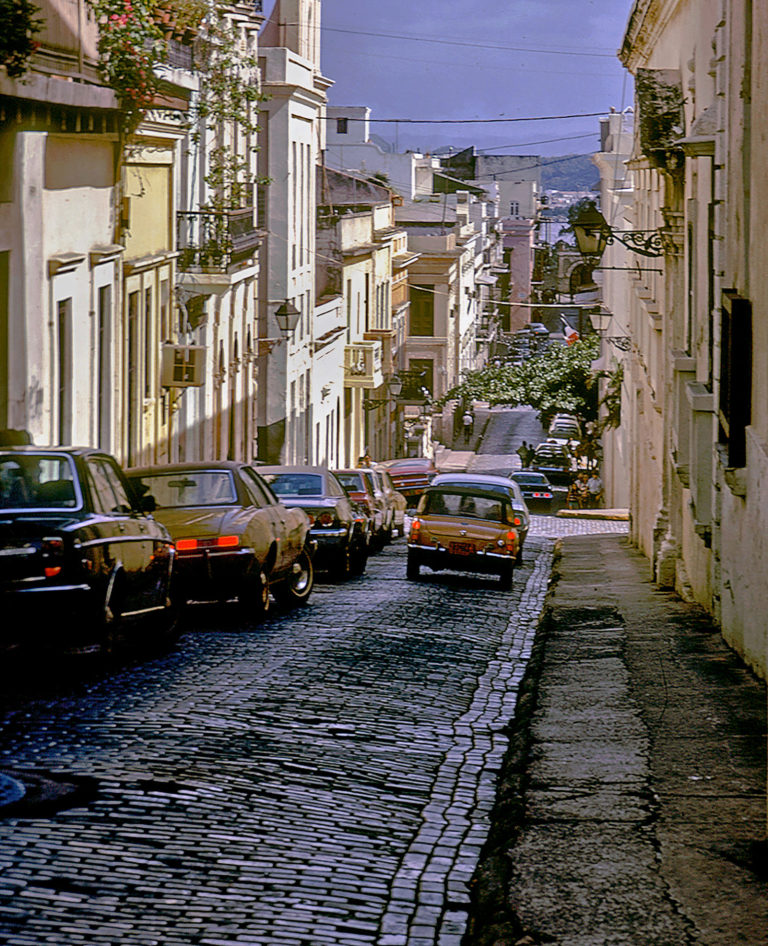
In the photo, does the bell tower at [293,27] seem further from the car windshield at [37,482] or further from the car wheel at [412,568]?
the car windshield at [37,482]

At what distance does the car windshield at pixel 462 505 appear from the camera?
23.3 meters

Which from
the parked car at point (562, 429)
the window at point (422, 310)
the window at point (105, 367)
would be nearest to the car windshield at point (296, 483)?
the window at point (105, 367)

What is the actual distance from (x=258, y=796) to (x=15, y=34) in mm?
9986

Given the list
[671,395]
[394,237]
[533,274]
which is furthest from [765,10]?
[533,274]

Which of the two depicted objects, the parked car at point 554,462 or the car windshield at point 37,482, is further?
the parked car at point 554,462

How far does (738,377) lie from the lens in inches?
486

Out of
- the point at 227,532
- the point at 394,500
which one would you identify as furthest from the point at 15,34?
the point at 394,500

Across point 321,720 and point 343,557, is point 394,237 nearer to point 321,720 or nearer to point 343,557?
point 343,557

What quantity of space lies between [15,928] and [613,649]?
8749mm

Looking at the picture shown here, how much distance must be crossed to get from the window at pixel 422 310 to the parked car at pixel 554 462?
12.4 metres

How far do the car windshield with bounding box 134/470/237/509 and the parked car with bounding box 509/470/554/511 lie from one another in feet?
116

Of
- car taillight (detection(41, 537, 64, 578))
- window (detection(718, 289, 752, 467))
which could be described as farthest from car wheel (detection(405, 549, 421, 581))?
car taillight (detection(41, 537, 64, 578))

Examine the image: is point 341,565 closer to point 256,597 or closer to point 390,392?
point 256,597

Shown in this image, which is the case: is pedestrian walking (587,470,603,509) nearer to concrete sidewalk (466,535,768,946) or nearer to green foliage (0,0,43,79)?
green foliage (0,0,43,79)
